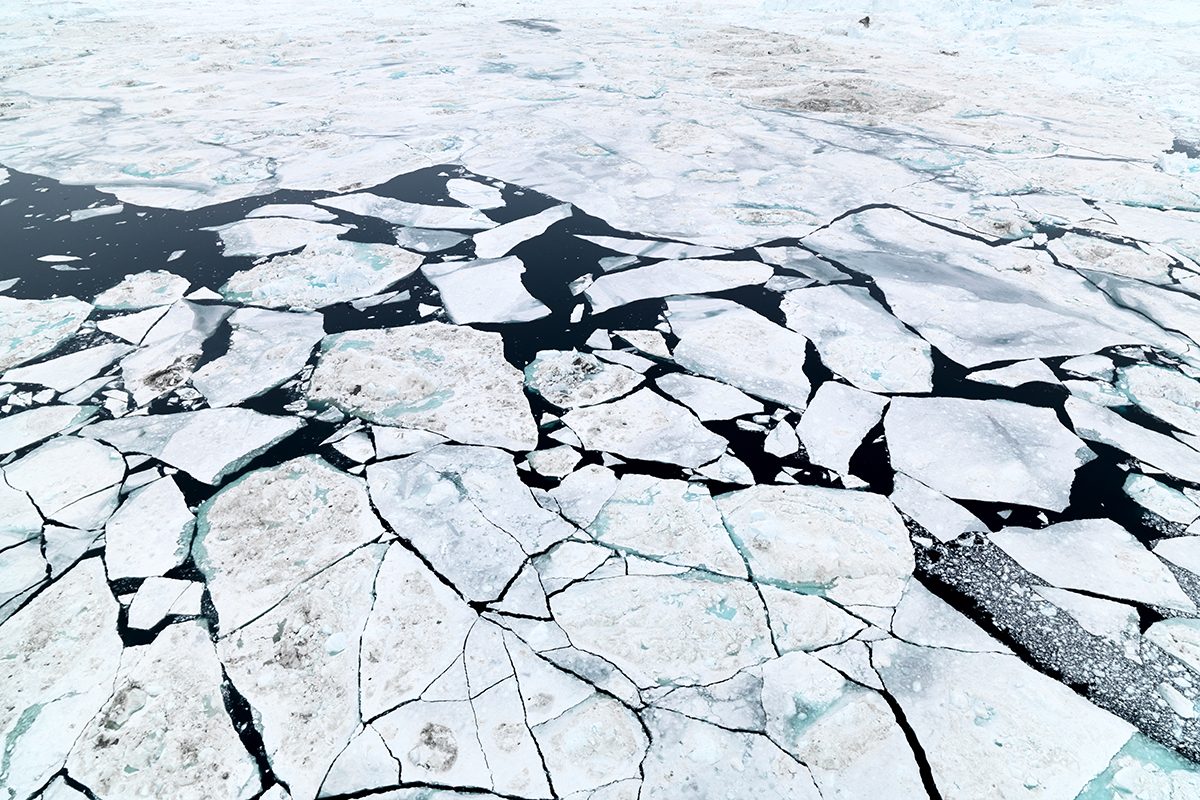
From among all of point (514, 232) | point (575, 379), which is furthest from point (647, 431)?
point (514, 232)

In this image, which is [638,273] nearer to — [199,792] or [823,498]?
[823,498]

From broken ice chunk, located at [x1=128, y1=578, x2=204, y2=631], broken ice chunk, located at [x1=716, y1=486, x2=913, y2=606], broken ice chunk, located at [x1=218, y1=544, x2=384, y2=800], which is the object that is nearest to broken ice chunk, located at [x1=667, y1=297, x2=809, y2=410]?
broken ice chunk, located at [x1=716, y1=486, x2=913, y2=606]

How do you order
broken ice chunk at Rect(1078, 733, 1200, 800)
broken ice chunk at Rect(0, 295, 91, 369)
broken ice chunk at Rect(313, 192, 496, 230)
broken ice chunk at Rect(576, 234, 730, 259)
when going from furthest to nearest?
broken ice chunk at Rect(313, 192, 496, 230), broken ice chunk at Rect(576, 234, 730, 259), broken ice chunk at Rect(0, 295, 91, 369), broken ice chunk at Rect(1078, 733, 1200, 800)

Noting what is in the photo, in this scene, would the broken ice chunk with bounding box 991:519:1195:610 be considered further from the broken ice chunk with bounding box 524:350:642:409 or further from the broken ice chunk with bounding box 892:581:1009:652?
the broken ice chunk with bounding box 524:350:642:409

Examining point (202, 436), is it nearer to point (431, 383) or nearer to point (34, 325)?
point (431, 383)

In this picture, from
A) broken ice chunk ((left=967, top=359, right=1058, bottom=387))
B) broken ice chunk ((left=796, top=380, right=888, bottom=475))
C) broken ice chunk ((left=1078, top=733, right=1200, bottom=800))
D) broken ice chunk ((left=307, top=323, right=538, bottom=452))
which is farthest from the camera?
broken ice chunk ((left=967, top=359, right=1058, bottom=387))

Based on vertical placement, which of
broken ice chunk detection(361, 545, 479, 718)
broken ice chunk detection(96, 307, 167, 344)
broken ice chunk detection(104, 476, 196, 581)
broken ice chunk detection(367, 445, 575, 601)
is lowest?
broken ice chunk detection(104, 476, 196, 581)

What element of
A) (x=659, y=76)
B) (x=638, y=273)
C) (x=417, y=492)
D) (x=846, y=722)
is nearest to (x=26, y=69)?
(x=659, y=76)
